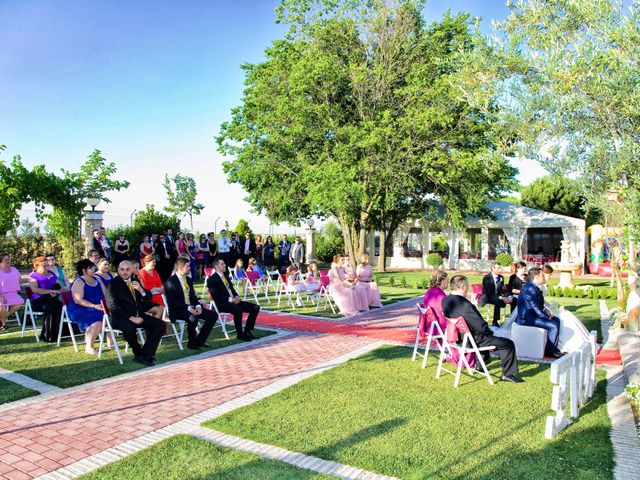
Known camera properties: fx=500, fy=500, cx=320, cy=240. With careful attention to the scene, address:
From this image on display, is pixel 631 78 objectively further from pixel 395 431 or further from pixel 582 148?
pixel 395 431

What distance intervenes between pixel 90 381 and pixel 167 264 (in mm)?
10144

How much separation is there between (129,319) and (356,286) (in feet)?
21.0

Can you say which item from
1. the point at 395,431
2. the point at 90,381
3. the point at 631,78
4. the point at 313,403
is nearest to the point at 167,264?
the point at 90,381

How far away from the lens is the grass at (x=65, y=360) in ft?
21.6

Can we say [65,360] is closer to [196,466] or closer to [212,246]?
[196,466]

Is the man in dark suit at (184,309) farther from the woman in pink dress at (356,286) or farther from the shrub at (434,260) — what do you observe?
the shrub at (434,260)

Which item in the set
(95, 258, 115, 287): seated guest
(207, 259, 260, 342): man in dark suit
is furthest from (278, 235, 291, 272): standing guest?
(95, 258, 115, 287): seated guest

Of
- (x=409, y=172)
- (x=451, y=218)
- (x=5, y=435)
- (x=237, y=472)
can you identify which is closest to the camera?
(x=237, y=472)

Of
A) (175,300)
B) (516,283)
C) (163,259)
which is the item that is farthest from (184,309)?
(163,259)

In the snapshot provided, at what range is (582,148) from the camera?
5918 mm

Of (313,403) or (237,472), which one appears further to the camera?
(313,403)

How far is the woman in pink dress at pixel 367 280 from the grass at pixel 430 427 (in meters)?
6.40

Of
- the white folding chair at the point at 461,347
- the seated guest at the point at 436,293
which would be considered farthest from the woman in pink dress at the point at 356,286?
the white folding chair at the point at 461,347

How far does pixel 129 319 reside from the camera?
7.32 meters
